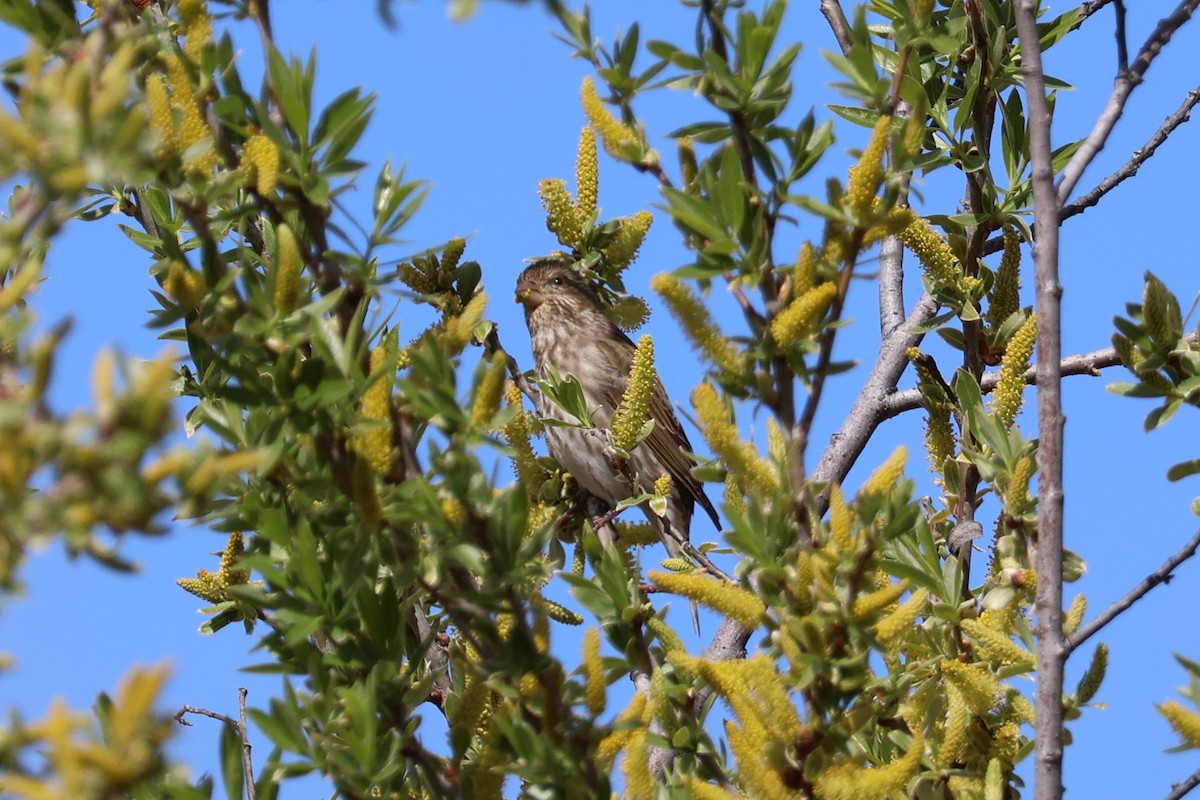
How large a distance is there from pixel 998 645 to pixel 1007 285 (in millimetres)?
1296

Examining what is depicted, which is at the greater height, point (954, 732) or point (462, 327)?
point (462, 327)

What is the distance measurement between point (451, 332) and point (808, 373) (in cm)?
61

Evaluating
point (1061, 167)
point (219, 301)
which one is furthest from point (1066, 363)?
point (219, 301)

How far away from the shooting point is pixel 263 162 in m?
2.28

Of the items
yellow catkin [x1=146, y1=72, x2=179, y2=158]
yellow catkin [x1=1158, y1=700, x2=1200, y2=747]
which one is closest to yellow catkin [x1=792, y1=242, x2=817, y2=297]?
yellow catkin [x1=1158, y1=700, x2=1200, y2=747]

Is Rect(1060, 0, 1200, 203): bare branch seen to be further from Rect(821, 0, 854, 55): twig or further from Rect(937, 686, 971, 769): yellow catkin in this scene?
Rect(821, 0, 854, 55): twig

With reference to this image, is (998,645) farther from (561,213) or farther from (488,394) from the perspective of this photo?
(561,213)

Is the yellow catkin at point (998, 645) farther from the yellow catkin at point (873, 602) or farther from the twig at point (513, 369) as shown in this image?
the twig at point (513, 369)

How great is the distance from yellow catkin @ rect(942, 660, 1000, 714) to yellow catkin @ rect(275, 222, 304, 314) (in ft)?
5.06

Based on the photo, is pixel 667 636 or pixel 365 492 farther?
pixel 667 636

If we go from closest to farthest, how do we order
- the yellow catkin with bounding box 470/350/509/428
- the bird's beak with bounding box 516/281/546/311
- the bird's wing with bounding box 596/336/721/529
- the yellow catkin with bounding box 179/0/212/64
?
the yellow catkin with bounding box 470/350/509/428
the yellow catkin with bounding box 179/0/212/64
the bird's wing with bounding box 596/336/721/529
the bird's beak with bounding box 516/281/546/311

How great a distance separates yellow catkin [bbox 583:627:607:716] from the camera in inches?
96.1

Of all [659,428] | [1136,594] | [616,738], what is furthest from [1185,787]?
[659,428]

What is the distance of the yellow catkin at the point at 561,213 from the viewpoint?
4254 millimetres
